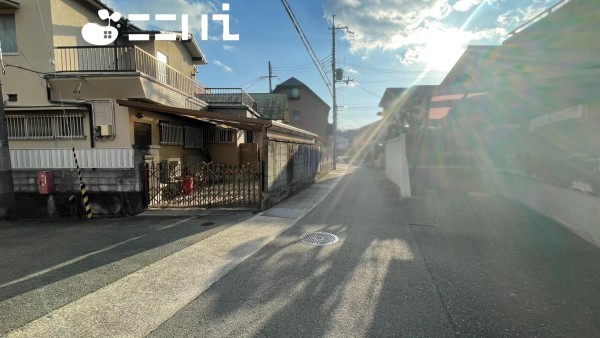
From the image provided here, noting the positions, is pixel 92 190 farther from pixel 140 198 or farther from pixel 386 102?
pixel 386 102

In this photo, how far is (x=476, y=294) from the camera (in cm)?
367

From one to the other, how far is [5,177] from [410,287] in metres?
10.6

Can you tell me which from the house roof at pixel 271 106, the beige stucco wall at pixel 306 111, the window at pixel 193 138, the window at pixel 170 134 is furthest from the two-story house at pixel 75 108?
the beige stucco wall at pixel 306 111

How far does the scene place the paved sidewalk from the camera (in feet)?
9.91

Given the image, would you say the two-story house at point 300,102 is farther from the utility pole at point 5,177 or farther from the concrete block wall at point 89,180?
the utility pole at point 5,177

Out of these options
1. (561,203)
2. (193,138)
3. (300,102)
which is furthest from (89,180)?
(300,102)

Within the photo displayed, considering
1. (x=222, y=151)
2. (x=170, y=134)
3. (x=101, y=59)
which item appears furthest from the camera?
(x=222, y=151)

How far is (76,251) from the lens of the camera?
546 centimetres

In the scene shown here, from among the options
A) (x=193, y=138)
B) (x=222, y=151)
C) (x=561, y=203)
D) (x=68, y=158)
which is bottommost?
(x=561, y=203)

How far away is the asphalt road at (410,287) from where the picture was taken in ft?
9.88

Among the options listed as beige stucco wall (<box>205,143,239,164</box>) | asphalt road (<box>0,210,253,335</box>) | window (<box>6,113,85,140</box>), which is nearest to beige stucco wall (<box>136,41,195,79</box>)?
beige stucco wall (<box>205,143,239,164</box>)

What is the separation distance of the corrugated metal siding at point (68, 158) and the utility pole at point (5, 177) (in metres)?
0.58

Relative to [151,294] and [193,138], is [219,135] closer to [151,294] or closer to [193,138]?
[193,138]

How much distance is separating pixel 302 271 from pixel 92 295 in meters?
2.86
